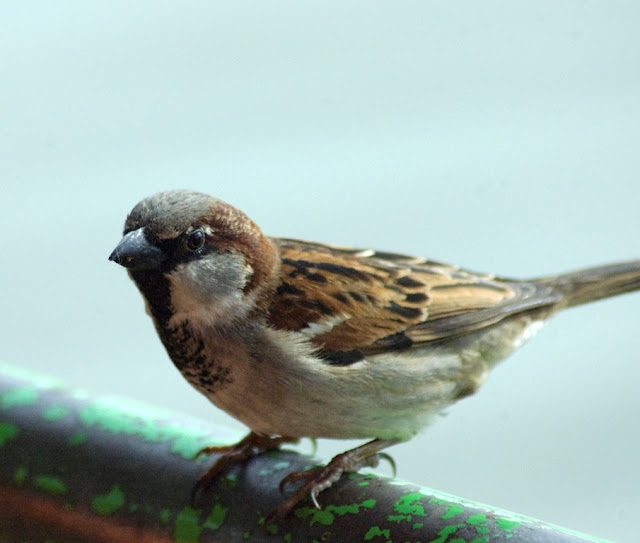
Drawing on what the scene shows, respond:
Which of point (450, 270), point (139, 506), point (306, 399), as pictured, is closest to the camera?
point (139, 506)

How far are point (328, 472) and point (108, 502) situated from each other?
44cm

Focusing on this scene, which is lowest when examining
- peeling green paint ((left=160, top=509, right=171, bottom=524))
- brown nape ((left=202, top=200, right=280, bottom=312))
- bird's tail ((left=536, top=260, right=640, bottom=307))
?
peeling green paint ((left=160, top=509, right=171, bottom=524))

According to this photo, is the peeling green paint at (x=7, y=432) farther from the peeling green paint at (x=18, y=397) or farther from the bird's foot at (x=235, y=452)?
the bird's foot at (x=235, y=452)

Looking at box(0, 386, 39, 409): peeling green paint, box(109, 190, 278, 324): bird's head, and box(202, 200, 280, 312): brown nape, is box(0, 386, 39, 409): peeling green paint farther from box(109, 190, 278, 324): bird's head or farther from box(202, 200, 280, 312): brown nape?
box(202, 200, 280, 312): brown nape

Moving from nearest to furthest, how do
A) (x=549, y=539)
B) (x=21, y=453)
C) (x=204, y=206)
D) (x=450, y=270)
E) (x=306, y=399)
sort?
(x=549, y=539), (x=21, y=453), (x=204, y=206), (x=306, y=399), (x=450, y=270)

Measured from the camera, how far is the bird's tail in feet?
8.11

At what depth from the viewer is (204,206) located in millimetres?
1766

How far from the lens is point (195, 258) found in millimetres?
1768

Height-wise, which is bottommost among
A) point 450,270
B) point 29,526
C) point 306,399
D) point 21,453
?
point 29,526

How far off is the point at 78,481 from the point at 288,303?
23.3 inches

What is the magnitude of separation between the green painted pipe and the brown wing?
34 centimetres

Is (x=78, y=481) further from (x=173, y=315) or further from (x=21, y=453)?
(x=173, y=315)

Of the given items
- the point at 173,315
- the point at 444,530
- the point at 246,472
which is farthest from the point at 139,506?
the point at 444,530

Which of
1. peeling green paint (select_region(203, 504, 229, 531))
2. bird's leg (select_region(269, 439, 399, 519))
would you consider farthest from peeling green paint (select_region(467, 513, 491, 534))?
peeling green paint (select_region(203, 504, 229, 531))
